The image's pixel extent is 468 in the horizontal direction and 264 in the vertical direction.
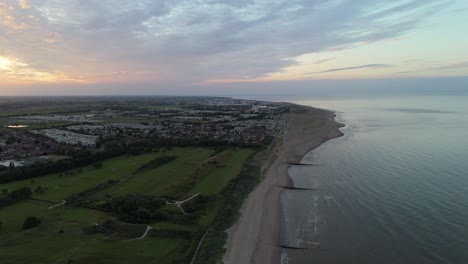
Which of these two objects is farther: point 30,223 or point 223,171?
point 223,171

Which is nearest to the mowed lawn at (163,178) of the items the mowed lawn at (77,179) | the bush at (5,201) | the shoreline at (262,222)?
the mowed lawn at (77,179)

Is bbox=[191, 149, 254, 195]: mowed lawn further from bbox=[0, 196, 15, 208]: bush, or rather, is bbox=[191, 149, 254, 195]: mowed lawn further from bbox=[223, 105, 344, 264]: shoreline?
bbox=[0, 196, 15, 208]: bush

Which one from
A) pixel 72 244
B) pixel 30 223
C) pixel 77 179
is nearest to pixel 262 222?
pixel 72 244

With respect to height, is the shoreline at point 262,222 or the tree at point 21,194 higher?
the tree at point 21,194

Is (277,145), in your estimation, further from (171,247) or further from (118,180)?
(171,247)

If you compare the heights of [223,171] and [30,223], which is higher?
[223,171]

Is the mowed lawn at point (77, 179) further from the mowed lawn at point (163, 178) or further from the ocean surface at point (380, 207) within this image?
the ocean surface at point (380, 207)

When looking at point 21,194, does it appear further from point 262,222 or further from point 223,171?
point 262,222
